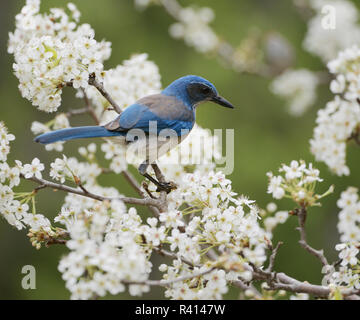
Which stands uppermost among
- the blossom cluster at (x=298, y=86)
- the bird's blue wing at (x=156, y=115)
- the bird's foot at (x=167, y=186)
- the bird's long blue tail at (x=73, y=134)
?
the blossom cluster at (x=298, y=86)

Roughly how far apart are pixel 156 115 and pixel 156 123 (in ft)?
0.22

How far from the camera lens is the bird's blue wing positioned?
3.79m

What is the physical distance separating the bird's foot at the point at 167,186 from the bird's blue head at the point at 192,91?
0.96m

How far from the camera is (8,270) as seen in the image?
904 centimetres

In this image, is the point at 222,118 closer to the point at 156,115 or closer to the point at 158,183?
the point at 156,115

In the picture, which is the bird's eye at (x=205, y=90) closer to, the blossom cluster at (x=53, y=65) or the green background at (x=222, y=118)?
the blossom cluster at (x=53, y=65)

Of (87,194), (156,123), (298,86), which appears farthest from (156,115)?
(298,86)

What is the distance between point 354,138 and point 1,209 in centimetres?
257

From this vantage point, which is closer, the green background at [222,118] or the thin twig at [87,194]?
the thin twig at [87,194]

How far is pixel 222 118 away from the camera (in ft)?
28.6

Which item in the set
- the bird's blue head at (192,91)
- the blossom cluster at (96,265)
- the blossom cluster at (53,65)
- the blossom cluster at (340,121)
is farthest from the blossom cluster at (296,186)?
the bird's blue head at (192,91)

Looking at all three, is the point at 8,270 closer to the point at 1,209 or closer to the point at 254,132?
the point at 254,132

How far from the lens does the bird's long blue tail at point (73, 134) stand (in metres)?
3.27

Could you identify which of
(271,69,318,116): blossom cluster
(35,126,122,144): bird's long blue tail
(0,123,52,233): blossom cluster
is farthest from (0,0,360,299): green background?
(0,123,52,233): blossom cluster
